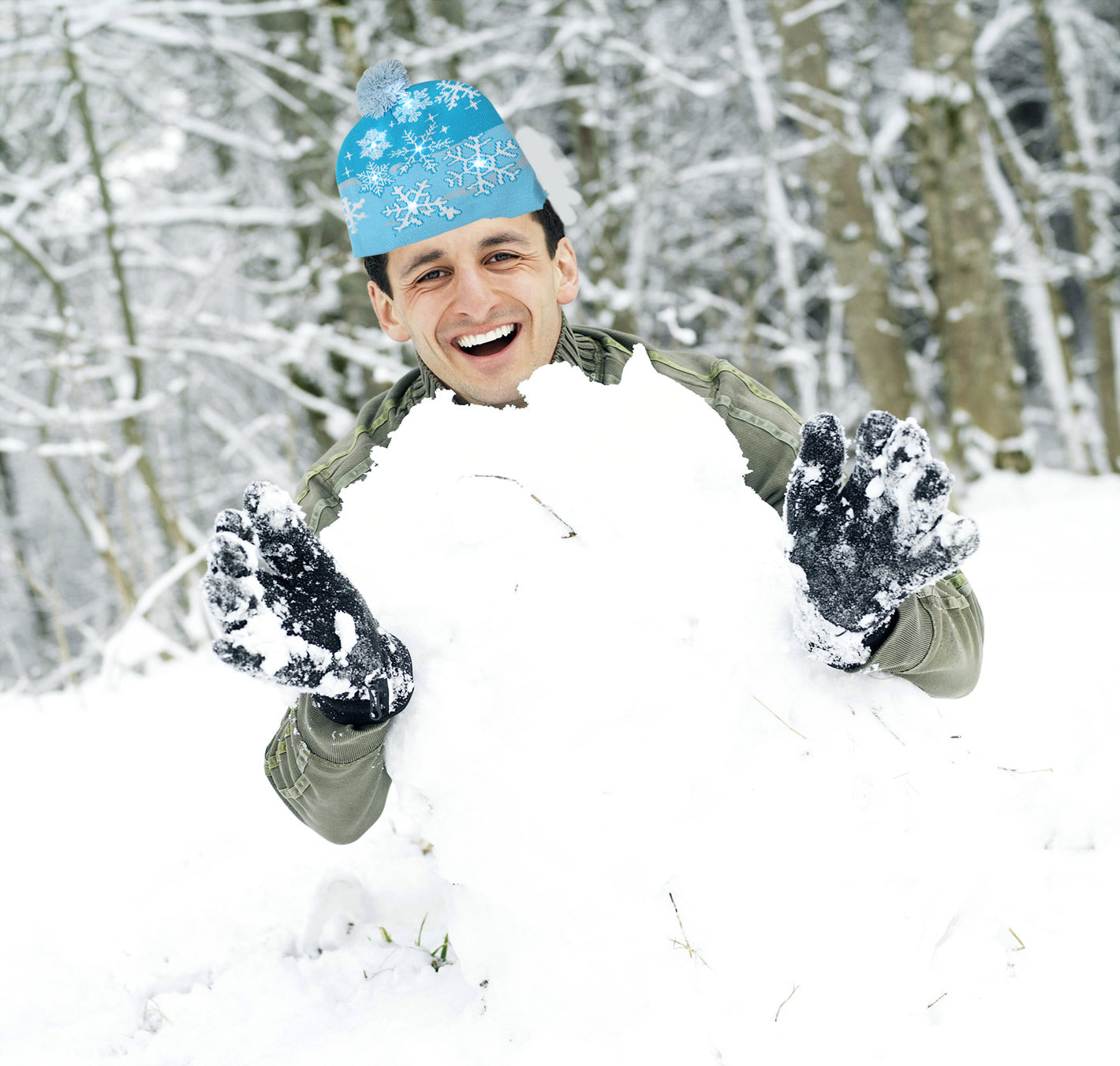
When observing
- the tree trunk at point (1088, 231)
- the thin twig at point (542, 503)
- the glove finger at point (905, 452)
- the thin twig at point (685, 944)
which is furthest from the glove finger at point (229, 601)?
the tree trunk at point (1088, 231)

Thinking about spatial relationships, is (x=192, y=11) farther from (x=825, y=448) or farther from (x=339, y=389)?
(x=825, y=448)

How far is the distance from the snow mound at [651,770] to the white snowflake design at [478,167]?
1.94ft

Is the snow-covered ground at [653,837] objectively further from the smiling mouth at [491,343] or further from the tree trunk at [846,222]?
the tree trunk at [846,222]

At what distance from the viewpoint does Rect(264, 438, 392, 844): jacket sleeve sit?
4.18ft

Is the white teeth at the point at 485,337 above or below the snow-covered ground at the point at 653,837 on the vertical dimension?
above

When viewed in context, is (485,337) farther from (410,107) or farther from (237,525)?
(237,525)

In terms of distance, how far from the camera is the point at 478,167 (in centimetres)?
165

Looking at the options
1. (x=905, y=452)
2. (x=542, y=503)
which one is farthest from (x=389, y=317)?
(x=905, y=452)

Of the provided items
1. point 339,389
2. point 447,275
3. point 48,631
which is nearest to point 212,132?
point 339,389

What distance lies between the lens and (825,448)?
3.58 ft

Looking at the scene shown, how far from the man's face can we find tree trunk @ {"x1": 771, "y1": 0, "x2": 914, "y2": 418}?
13.9ft

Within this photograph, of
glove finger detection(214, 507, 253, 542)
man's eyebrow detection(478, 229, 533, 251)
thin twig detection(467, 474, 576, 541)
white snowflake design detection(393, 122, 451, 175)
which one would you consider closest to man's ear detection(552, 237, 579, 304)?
man's eyebrow detection(478, 229, 533, 251)

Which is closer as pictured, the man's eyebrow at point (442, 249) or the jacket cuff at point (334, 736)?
the jacket cuff at point (334, 736)

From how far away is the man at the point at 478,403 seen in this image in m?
1.04
